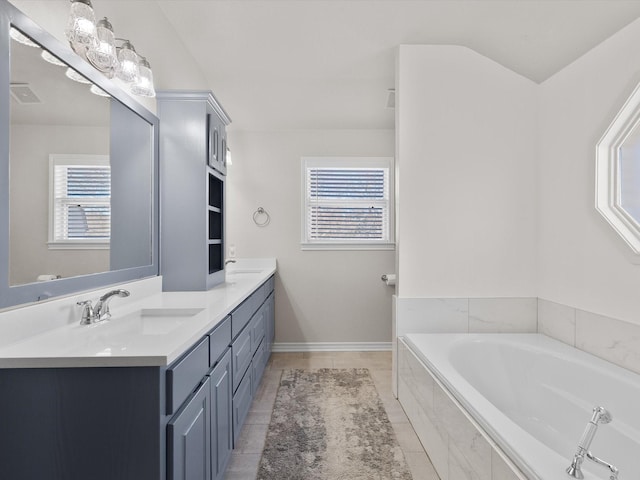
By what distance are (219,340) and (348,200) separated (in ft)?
8.55

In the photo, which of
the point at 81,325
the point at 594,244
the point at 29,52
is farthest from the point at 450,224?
the point at 29,52

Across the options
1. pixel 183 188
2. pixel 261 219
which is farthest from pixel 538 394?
pixel 261 219

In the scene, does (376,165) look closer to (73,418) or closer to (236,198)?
(236,198)

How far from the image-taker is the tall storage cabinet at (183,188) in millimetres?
2205

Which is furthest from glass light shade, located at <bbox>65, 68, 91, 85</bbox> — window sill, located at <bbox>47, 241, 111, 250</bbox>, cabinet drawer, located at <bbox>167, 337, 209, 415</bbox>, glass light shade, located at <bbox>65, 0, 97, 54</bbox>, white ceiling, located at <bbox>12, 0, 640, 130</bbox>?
cabinet drawer, located at <bbox>167, 337, 209, 415</bbox>

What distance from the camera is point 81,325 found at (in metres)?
1.35

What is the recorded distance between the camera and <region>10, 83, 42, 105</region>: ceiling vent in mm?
→ 1124

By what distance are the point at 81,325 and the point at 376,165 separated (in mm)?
3167

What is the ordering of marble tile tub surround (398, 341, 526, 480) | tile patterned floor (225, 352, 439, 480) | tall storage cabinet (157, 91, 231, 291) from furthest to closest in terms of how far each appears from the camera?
tall storage cabinet (157, 91, 231, 291) → tile patterned floor (225, 352, 439, 480) → marble tile tub surround (398, 341, 526, 480)

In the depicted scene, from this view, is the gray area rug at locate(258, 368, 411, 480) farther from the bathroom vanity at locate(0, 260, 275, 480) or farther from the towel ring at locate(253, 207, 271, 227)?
the towel ring at locate(253, 207, 271, 227)

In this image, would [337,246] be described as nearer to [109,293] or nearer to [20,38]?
[109,293]

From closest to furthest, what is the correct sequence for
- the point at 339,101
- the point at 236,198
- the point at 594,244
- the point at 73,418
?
the point at 73,418 < the point at 594,244 < the point at 339,101 < the point at 236,198

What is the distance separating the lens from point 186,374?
3.79ft

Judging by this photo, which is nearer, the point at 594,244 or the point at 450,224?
the point at 594,244
